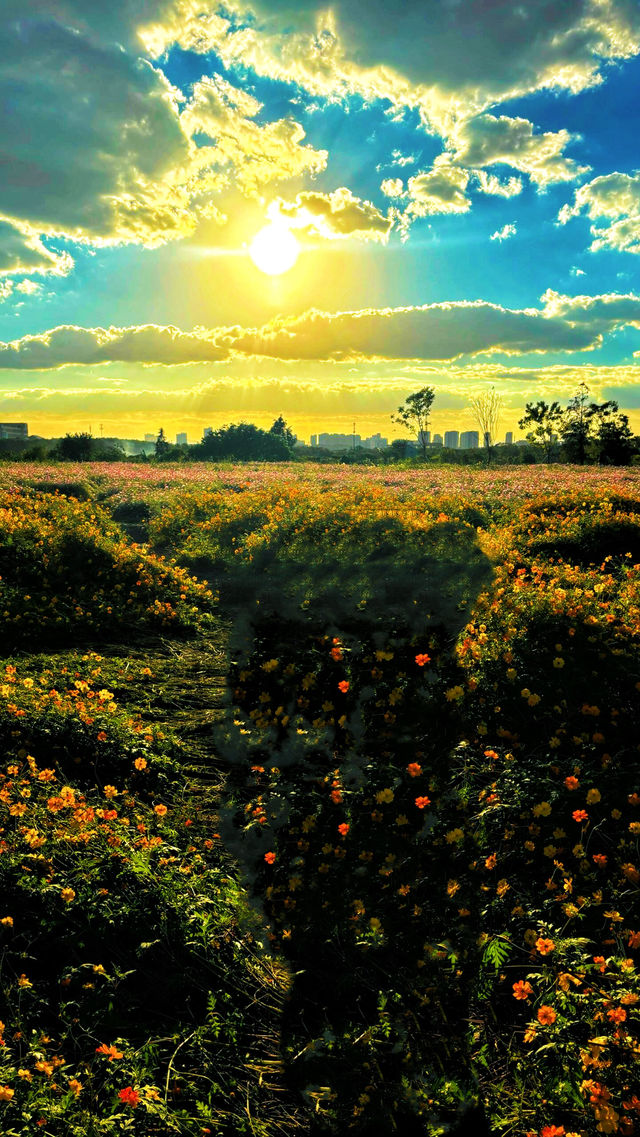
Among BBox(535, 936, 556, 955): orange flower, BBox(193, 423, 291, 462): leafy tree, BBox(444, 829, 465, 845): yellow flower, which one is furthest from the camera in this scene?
BBox(193, 423, 291, 462): leafy tree

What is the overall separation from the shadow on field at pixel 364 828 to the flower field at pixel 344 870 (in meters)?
0.02

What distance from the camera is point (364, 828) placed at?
488 cm

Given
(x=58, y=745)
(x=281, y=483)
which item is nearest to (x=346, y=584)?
(x=58, y=745)

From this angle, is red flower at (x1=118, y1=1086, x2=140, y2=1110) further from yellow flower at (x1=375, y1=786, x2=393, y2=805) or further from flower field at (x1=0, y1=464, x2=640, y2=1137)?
yellow flower at (x1=375, y1=786, x2=393, y2=805)

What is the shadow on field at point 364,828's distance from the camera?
10.9 feet

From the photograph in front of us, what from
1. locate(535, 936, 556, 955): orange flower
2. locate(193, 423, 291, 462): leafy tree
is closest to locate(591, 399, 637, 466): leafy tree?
locate(193, 423, 291, 462): leafy tree

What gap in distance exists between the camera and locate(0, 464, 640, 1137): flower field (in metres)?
3.12

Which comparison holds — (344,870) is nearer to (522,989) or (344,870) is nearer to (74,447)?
(522,989)

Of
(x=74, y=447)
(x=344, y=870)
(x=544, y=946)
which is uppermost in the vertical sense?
(x=74, y=447)

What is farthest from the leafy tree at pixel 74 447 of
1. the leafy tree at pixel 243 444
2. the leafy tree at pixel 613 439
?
the leafy tree at pixel 613 439

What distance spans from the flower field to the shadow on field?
0.02 m

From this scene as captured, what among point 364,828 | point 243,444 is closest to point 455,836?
point 364,828

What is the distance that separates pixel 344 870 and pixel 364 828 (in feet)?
1.19

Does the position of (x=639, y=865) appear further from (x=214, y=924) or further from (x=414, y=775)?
(x=214, y=924)
